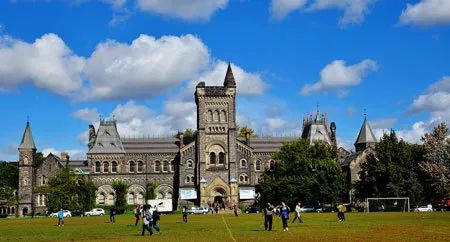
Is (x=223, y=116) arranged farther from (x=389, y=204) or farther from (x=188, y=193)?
(x=389, y=204)

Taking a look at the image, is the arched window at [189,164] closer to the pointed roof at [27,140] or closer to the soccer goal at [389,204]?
the pointed roof at [27,140]

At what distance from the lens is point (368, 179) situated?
87.6m

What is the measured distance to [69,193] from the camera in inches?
4077

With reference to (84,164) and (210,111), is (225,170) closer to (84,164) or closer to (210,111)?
(210,111)

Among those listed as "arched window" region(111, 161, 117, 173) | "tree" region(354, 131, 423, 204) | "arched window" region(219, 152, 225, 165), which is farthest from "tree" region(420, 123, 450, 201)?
"arched window" region(111, 161, 117, 173)

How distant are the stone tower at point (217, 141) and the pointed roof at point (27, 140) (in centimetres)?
3034

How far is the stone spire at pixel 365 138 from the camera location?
117 metres

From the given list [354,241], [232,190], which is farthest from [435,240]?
[232,190]

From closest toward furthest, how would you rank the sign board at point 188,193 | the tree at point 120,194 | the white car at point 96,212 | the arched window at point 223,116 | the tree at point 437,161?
1. the tree at point 437,161
2. the white car at point 96,212
3. the tree at point 120,194
4. the sign board at point 188,193
5. the arched window at point 223,116

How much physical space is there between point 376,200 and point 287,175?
16.4 metres

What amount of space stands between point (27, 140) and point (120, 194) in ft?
68.0

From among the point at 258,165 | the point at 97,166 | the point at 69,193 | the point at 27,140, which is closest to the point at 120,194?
the point at 97,166

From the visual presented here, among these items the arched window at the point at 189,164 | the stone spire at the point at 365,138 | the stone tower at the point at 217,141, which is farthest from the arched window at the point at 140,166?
the stone spire at the point at 365,138

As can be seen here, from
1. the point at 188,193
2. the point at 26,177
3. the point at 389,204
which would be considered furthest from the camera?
the point at 26,177
